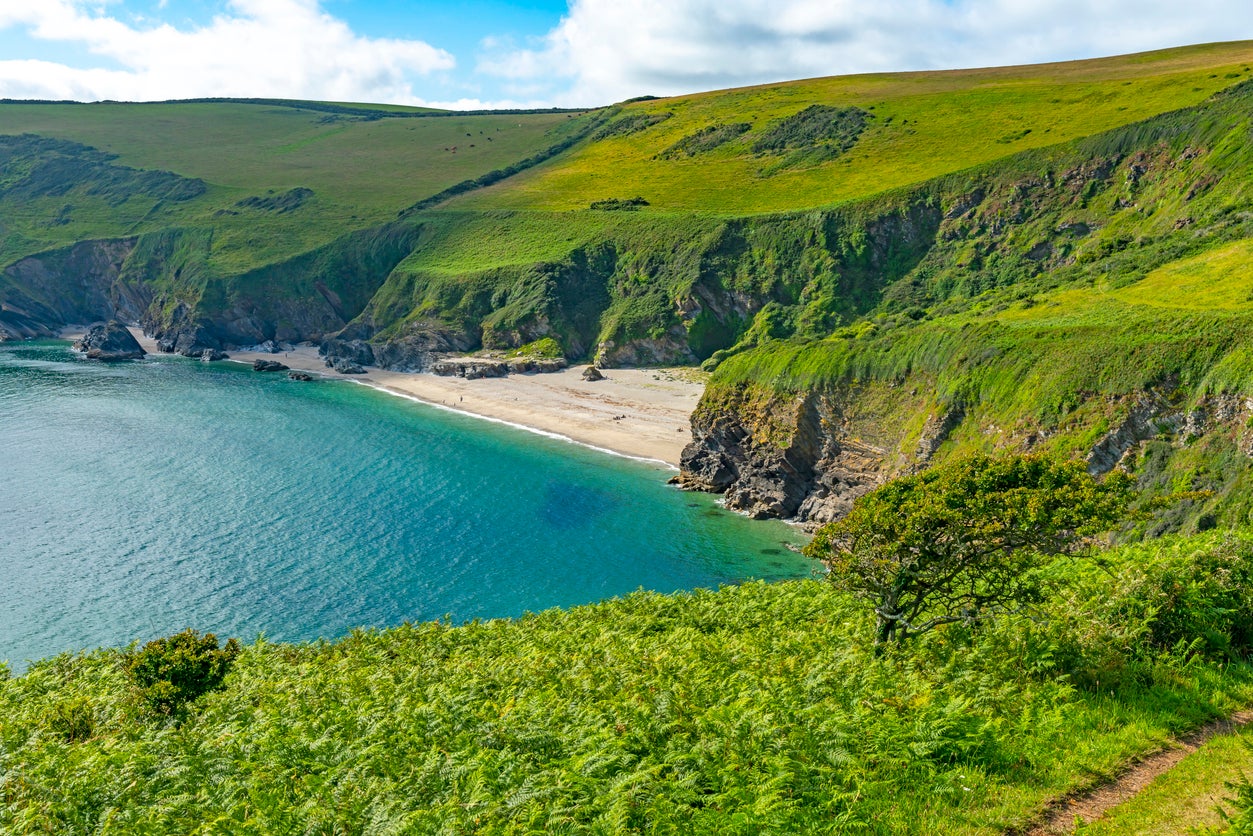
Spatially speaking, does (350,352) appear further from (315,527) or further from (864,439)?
(864,439)

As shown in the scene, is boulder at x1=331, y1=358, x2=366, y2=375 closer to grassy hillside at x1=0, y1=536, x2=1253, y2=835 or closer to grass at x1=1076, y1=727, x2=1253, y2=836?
grassy hillside at x1=0, y1=536, x2=1253, y2=835

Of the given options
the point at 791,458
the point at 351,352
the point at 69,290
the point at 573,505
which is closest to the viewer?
the point at 791,458

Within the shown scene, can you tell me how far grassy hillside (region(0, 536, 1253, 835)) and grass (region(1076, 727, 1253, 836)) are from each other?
76 centimetres

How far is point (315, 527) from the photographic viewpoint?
68.2m

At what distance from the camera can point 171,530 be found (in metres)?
66.9

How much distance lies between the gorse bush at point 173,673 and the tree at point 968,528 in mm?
19148

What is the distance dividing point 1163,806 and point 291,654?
2859 centimetres

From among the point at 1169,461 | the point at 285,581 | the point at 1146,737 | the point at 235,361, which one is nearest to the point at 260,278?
the point at 235,361

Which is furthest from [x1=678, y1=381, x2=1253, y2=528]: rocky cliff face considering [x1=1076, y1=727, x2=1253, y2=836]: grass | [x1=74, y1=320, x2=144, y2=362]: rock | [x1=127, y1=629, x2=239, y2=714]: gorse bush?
[x1=74, y1=320, x2=144, y2=362]: rock

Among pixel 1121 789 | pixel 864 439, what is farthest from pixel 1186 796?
pixel 864 439

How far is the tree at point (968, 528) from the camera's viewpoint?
57.5 ft

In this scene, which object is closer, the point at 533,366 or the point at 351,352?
Answer: the point at 533,366

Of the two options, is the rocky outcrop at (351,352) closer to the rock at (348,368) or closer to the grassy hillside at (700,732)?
the rock at (348,368)

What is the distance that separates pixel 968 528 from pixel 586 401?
305 feet
